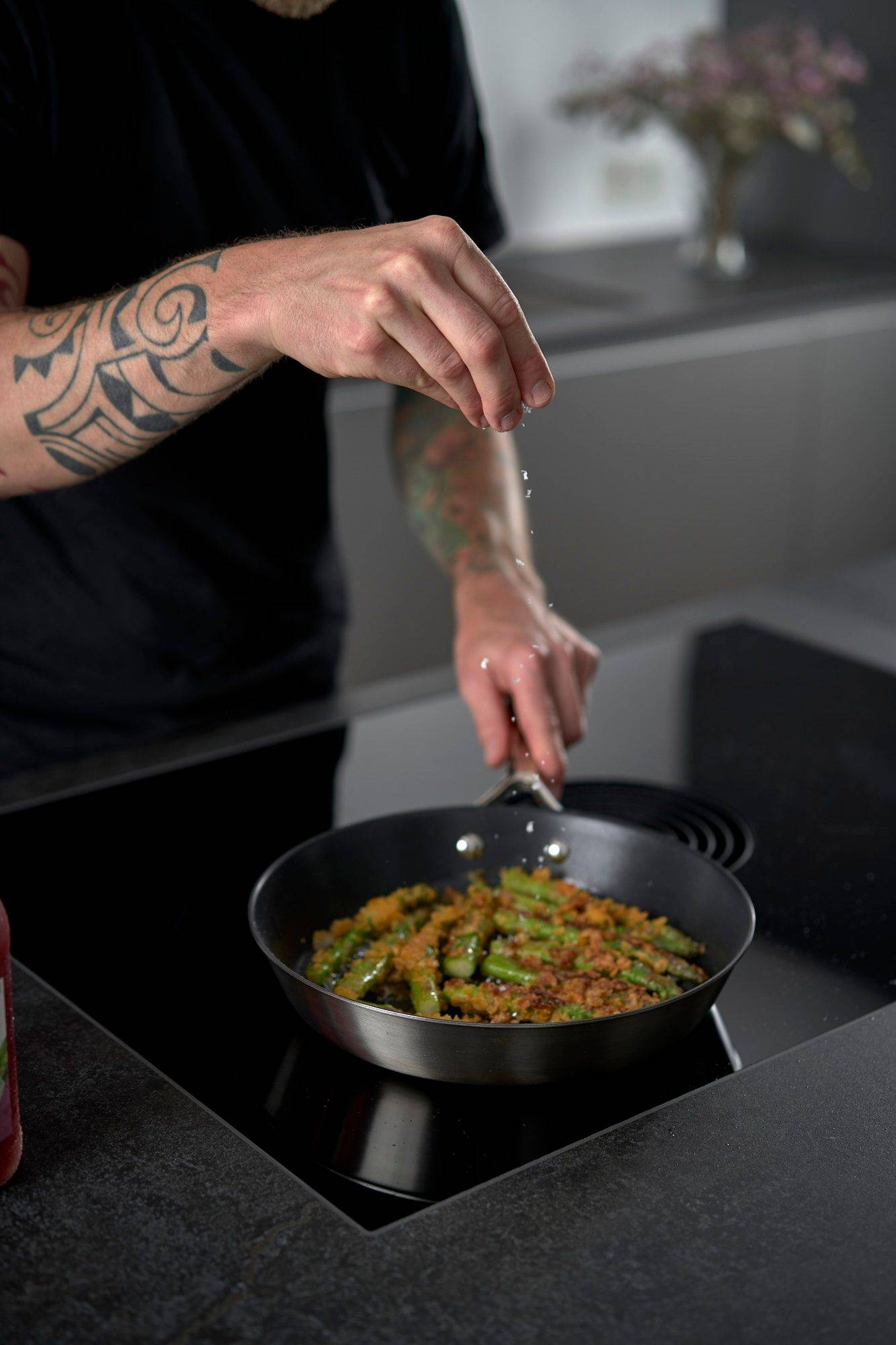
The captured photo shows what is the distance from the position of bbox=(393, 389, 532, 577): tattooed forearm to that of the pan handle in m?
0.26

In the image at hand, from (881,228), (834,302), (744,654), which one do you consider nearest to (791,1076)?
(744,654)

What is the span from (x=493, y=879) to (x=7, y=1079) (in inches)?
18.3

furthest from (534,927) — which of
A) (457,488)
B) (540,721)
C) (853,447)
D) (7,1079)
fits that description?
(853,447)

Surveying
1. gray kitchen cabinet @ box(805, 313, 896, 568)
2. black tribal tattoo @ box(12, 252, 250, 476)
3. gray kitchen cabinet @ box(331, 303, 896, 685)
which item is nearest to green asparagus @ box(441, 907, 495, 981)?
black tribal tattoo @ box(12, 252, 250, 476)

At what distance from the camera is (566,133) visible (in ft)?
11.4

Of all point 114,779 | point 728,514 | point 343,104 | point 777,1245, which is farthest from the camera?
point 728,514

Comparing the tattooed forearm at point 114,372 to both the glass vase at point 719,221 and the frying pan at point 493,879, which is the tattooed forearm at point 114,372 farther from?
the glass vase at point 719,221

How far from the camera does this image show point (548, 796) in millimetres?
1151

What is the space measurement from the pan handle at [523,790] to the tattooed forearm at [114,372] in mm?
372

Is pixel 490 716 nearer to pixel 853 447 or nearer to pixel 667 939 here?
pixel 667 939

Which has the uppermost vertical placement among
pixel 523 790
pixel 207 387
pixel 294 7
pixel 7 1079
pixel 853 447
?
pixel 294 7

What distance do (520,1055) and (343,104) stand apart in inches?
39.5

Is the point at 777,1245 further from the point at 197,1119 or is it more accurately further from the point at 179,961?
the point at 179,961

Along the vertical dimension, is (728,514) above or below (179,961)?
below
